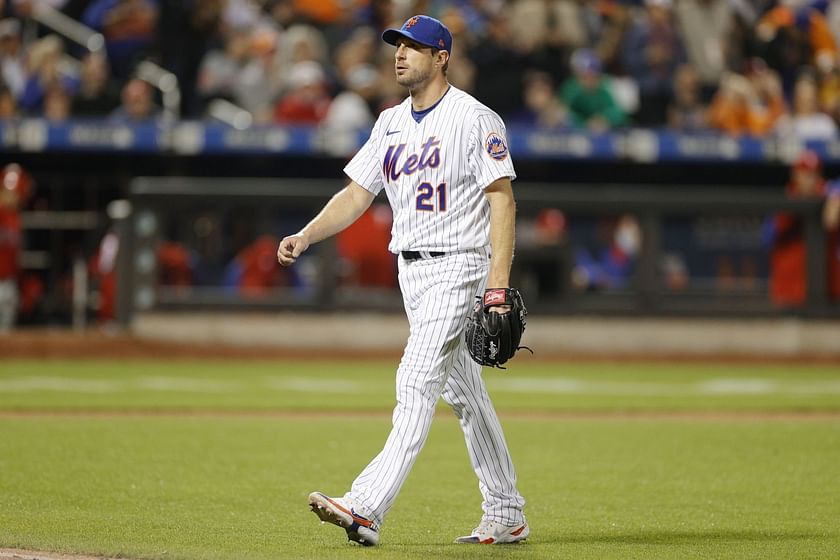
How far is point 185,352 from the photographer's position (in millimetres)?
14242

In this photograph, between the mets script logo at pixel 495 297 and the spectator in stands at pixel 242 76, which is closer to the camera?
the mets script logo at pixel 495 297

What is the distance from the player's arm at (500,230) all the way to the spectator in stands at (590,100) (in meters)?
11.2

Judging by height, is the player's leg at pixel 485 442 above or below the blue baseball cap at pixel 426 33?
below

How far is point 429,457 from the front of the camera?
25.1ft

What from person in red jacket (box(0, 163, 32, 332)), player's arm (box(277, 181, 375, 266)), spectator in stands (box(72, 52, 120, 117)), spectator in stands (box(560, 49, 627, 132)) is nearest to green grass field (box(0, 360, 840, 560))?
player's arm (box(277, 181, 375, 266))

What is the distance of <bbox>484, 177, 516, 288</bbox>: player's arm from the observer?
4598mm

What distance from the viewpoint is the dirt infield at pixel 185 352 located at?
13750 millimetres

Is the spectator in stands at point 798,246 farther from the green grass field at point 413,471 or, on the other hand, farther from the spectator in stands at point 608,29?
the spectator in stands at point 608,29

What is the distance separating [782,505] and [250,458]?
2.95 m

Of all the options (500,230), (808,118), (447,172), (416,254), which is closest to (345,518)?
(416,254)

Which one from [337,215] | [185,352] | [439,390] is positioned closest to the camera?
[439,390]

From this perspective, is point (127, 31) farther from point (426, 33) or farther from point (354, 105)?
point (426, 33)

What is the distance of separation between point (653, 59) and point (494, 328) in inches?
504

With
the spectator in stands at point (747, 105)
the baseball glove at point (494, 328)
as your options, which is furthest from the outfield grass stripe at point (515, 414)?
the spectator in stands at point (747, 105)
